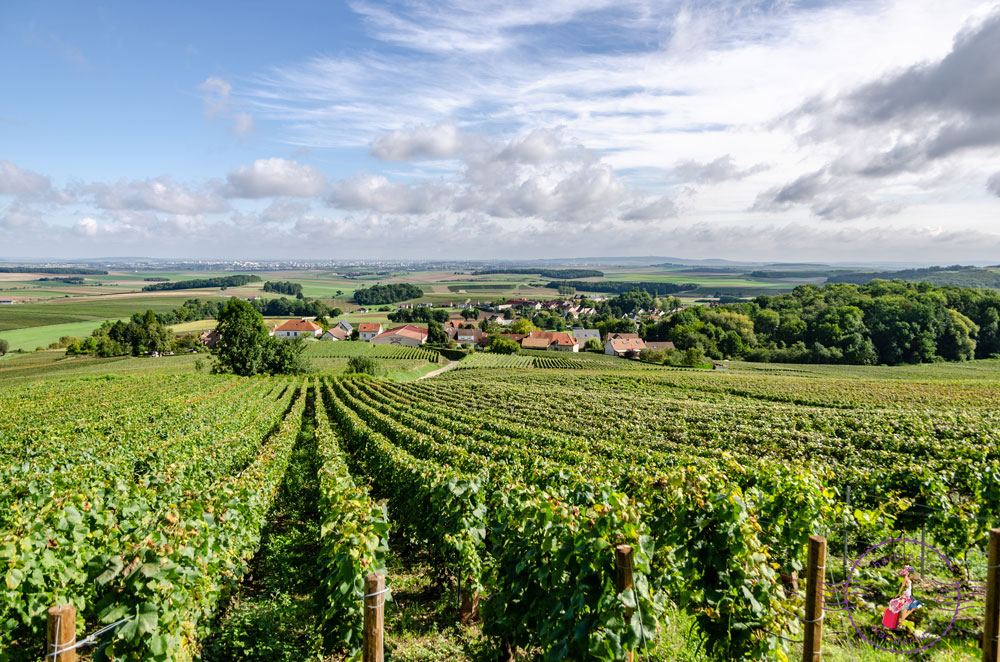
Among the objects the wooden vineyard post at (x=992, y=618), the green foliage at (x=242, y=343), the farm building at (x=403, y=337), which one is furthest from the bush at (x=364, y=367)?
the wooden vineyard post at (x=992, y=618)

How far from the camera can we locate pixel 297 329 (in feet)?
380

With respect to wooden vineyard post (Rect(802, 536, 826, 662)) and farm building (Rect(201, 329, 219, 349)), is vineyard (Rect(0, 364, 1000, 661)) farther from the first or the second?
farm building (Rect(201, 329, 219, 349))

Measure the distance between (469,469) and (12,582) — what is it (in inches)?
276

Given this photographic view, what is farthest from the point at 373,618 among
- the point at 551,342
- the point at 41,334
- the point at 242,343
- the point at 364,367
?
the point at 41,334

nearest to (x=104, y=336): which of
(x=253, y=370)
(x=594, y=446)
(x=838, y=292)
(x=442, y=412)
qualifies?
(x=253, y=370)

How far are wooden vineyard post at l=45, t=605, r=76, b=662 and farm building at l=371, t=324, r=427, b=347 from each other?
10610 cm

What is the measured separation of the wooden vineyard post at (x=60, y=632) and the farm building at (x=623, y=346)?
96.3 m

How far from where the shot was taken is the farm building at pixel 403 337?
109250 millimetres

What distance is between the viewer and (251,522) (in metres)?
8.34

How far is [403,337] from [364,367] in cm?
4428

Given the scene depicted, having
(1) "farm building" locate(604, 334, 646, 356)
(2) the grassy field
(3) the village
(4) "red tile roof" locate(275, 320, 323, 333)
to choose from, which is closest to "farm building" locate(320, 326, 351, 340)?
(3) the village

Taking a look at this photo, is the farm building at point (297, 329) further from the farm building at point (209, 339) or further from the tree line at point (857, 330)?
the tree line at point (857, 330)

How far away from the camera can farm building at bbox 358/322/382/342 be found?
376ft

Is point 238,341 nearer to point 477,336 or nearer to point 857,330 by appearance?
point 477,336
